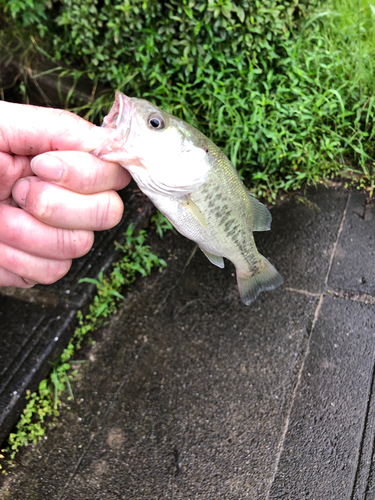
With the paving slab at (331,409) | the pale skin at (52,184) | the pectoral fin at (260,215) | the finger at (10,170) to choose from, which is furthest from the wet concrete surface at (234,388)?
the finger at (10,170)

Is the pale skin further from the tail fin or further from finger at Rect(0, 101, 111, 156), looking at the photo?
the tail fin

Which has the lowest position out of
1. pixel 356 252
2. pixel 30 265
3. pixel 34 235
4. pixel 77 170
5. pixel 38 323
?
pixel 38 323

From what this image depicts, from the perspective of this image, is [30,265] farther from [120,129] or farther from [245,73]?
[245,73]

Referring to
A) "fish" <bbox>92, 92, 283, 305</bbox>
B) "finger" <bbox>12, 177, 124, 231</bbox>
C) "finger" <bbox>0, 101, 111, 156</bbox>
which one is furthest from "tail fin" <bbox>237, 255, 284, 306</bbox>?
"finger" <bbox>0, 101, 111, 156</bbox>

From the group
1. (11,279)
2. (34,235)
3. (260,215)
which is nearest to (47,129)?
(34,235)

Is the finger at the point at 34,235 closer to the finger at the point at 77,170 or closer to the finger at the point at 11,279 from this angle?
the finger at the point at 77,170

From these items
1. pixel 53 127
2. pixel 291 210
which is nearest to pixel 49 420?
pixel 53 127
